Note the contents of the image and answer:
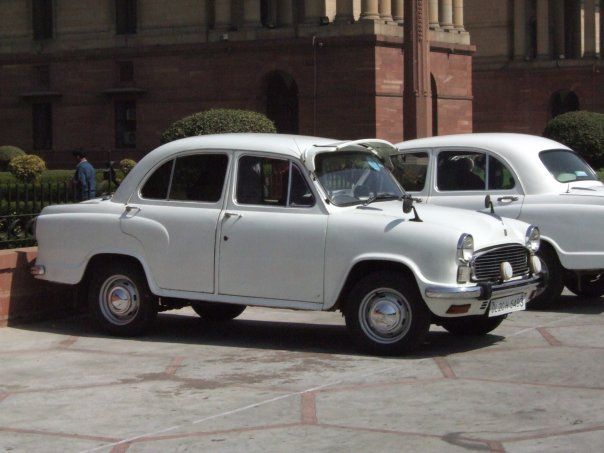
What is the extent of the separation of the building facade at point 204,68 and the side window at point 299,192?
25.5m

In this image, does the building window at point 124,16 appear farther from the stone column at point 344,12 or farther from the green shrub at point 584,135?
the green shrub at point 584,135

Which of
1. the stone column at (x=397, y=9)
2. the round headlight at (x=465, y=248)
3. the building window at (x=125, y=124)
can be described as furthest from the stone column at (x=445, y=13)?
the round headlight at (x=465, y=248)

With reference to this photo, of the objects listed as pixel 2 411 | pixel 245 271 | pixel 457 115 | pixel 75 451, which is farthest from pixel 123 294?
pixel 457 115

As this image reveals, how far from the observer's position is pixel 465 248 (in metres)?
10.3

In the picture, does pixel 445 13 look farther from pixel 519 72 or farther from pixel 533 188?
pixel 533 188

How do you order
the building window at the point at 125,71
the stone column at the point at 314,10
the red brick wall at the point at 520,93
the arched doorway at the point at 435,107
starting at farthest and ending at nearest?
the red brick wall at the point at 520,93, the building window at the point at 125,71, the arched doorway at the point at 435,107, the stone column at the point at 314,10

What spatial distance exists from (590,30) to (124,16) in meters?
25.5

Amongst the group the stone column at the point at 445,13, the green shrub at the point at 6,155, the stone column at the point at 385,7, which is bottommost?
the green shrub at the point at 6,155

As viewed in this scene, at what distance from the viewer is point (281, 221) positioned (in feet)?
35.8

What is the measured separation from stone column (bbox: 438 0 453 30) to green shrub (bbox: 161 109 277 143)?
1667cm

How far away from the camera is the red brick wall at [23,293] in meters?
12.3

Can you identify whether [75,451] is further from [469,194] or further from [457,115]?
[457,115]

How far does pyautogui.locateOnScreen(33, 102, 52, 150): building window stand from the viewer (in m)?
42.9

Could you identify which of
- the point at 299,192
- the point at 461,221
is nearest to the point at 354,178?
the point at 299,192
